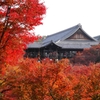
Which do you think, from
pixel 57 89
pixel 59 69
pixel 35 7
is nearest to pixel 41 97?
pixel 57 89

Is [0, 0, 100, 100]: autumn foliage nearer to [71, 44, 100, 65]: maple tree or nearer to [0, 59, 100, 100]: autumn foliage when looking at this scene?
[0, 59, 100, 100]: autumn foliage

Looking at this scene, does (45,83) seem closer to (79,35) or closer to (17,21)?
(17,21)

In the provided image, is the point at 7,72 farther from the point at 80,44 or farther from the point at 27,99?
the point at 80,44

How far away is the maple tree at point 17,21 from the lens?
30.9ft

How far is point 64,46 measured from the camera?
41.2 meters

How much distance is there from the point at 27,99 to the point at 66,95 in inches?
73.7

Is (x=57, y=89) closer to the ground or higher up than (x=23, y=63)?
closer to the ground

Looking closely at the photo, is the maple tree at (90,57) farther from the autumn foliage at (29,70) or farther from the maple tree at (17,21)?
the maple tree at (17,21)

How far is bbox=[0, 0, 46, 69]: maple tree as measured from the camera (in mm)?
9413

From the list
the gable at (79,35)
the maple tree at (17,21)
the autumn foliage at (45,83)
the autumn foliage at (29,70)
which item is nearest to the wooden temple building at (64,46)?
the gable at (79,35)

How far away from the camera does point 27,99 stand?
11.7 meters

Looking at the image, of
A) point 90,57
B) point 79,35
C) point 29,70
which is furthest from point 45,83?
point 79,35

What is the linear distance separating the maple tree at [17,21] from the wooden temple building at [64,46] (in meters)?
27.7

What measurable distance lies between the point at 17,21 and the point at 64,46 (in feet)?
105
